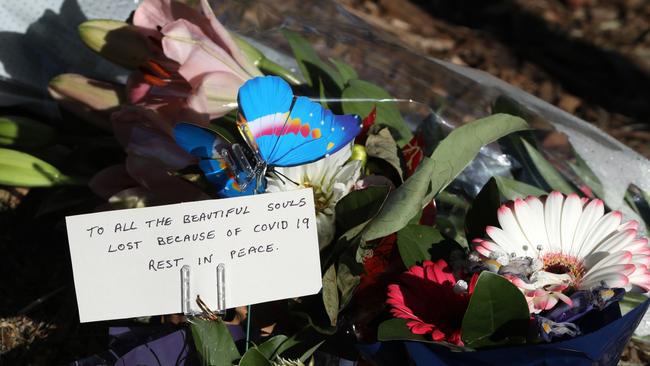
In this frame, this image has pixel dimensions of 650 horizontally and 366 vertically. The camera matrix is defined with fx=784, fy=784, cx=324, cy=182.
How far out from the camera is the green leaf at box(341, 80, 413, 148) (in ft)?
3.49

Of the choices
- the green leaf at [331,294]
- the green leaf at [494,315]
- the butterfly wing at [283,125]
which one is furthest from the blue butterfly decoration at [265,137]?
the green leaf at [494,315]

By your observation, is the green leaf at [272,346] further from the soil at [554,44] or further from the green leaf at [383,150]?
the soil at [554,44]

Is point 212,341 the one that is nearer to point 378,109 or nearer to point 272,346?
point 272,346

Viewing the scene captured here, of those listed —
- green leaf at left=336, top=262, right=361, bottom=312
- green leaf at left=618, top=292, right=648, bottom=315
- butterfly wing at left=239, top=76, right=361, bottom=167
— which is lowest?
green leaf at left=618, top=292, right=648, bottom=315

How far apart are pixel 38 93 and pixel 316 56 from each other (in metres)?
0.48

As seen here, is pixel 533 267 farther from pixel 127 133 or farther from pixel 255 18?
pixel 255 18

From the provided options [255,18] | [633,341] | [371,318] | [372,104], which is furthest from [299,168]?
[633,341]

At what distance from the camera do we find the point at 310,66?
1127 millimetres

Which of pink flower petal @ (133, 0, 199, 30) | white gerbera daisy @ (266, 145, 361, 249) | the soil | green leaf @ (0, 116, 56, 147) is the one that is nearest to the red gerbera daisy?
white gerbera daisy @ (266, 145, 361, 249)

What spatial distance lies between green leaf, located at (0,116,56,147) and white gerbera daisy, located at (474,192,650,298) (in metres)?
0.74

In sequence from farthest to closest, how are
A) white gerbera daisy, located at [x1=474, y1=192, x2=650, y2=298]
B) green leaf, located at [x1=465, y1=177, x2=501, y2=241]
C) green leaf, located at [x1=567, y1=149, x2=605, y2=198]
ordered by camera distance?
1. green leaf, located at [x1=567, y1=149, x2=605, y2=198]
2. green leaf, located at [x1=465, y1=177, x2=501, y2=241]
3. white gerbera daisy, located at [x1=474, y1=192, x2=650, y2=298]

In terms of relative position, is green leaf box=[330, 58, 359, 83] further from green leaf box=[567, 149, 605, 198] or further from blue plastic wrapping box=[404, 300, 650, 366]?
blue plastic wrapping box=[404, 300, 650, 366]

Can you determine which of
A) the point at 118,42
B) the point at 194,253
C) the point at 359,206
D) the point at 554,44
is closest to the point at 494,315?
the point at 359,206

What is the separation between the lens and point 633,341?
1116 mm
